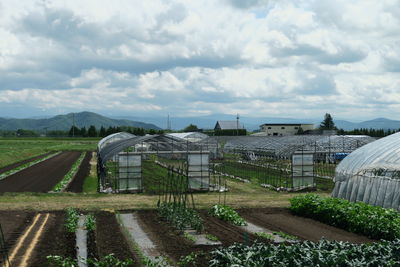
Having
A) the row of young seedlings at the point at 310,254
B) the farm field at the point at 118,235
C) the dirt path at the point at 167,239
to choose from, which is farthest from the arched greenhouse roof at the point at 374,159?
the dirt path at the point at 167,239

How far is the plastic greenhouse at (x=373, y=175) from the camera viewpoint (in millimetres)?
15430

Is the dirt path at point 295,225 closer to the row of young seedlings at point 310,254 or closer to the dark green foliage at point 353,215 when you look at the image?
the dark green foliage at point 353,215

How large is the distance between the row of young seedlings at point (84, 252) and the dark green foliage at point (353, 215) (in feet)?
22.4

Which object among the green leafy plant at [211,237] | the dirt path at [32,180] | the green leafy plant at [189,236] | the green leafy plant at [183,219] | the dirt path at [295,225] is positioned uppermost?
the green leafy plant at [183,219]

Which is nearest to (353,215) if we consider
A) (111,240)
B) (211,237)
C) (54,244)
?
(211,237)

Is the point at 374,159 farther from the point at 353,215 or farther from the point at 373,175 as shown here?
the point at 353,215

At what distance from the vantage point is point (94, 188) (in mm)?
25359

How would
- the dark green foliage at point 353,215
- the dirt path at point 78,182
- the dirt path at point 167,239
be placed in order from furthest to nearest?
the dirt path at point 78,182
the dark green foliage at point 353,215
the dirt path at point 167,239

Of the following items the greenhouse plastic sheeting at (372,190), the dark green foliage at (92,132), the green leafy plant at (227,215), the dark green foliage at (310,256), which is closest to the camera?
the dark green foliage at (310,256)

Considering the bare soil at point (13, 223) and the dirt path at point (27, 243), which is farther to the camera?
the bare soil at point (13, 223)

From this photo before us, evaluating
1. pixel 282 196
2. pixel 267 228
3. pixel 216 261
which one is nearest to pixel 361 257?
pixel 216 261

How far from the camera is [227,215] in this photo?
14969 mm

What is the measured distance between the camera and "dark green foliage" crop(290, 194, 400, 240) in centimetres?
1225

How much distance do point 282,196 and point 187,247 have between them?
36.0 ft
